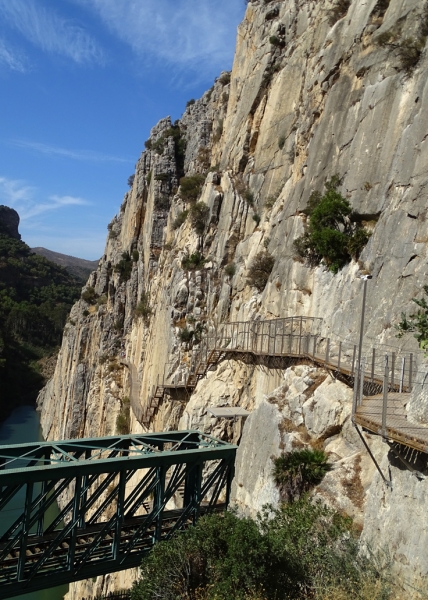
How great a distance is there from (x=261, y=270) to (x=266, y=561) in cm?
1559

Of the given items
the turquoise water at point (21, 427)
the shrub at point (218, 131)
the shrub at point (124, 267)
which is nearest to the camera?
the shrub at point (218, 131)

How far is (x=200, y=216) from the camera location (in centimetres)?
3120

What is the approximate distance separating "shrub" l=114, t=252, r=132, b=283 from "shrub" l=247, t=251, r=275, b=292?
2696 cm

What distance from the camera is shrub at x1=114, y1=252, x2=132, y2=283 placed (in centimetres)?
4859

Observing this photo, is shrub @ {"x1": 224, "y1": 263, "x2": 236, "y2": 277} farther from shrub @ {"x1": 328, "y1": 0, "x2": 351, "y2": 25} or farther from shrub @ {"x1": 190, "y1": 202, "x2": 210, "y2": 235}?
shrub @ {"x1": 328, "y1": 0, "x2": 351, "y2": 25}

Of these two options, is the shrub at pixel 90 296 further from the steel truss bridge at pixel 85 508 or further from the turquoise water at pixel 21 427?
the steel truss bridge at pixel 85 508

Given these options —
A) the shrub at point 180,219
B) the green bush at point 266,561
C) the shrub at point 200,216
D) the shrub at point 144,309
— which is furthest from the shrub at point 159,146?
the green bush at point 266,561

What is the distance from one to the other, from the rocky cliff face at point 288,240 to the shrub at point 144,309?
0.22 meters

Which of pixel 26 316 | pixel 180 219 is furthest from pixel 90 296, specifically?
pixel 26 316

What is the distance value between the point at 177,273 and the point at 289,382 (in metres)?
16.1

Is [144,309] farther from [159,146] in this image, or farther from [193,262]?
[159,146]

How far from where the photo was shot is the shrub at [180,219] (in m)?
35.0

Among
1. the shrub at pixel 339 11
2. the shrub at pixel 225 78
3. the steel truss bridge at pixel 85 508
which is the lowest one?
the steel truss bridge at pixel 85 508

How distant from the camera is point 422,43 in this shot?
58.2ft
